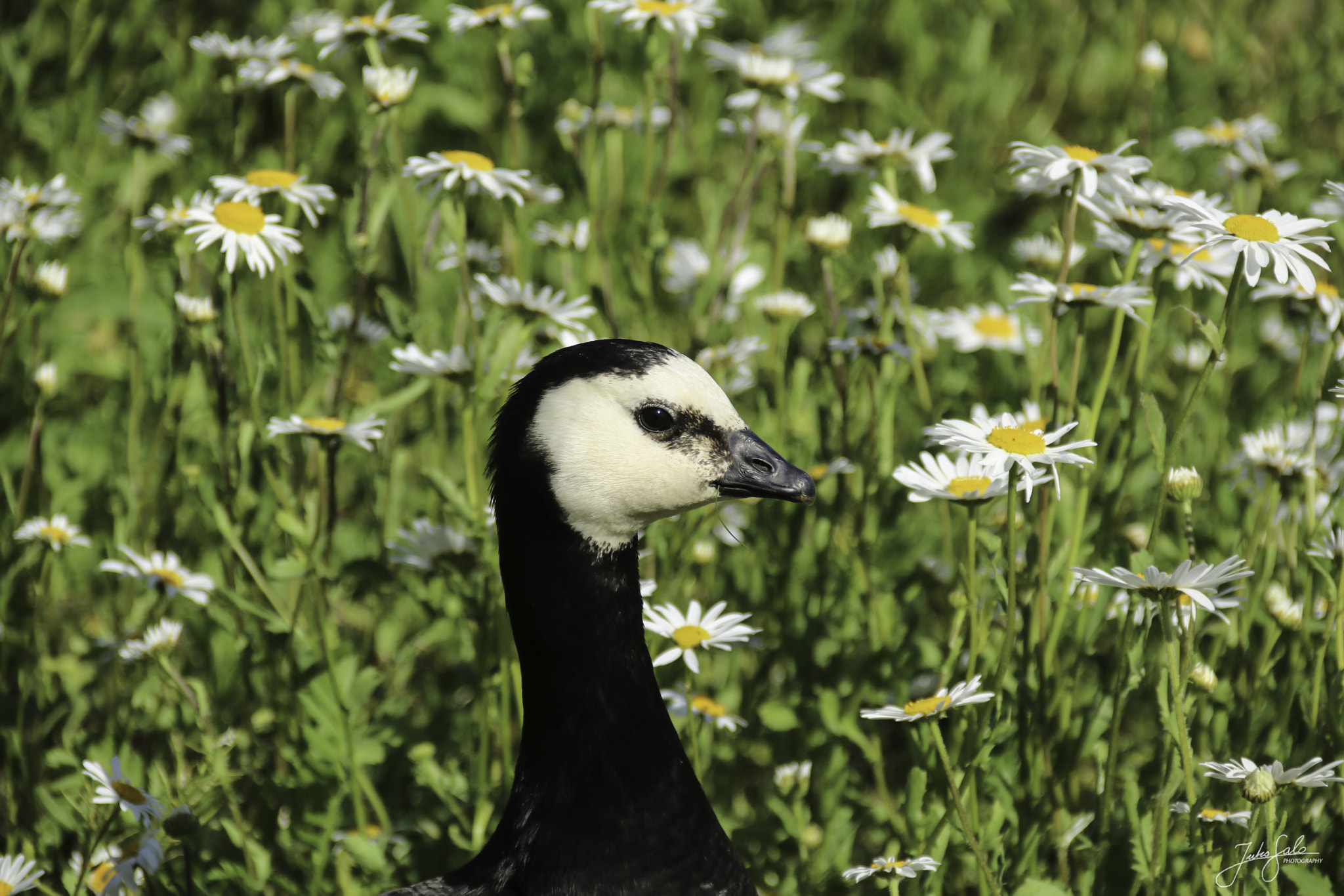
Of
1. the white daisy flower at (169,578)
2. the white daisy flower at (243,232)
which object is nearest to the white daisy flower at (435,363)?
the white daisy flower at (243,232)

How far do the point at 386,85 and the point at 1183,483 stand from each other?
1.74 metres

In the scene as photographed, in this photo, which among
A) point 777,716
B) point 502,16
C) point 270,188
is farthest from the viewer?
point 502,16

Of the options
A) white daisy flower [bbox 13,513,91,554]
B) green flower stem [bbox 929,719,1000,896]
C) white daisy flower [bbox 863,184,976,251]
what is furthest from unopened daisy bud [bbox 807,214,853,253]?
white daisy flower [bbox 13,513,91,554]

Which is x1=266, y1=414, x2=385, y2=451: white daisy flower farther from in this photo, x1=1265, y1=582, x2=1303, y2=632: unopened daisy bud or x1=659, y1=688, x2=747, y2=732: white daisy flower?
x1=1265, y1=582, x2=1303, y2=632: unopened daisy bud

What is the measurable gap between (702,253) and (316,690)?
1.94m

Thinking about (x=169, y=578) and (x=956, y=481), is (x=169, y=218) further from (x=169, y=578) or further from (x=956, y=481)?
(x=956, y=481)

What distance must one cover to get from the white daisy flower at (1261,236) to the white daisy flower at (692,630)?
1034 millimetres

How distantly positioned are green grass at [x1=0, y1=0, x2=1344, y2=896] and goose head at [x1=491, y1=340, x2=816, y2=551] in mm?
423

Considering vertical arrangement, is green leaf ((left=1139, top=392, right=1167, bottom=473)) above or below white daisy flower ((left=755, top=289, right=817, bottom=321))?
above

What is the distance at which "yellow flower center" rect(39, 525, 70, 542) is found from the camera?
2.53 metres

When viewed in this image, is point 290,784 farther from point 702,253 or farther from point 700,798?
point 702,253

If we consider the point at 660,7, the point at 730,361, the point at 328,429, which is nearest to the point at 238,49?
the point at 660,7

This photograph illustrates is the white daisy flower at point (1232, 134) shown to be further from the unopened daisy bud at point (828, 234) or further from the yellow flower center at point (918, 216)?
the unopened daisy bud at point (828, 234)

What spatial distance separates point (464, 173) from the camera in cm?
237
